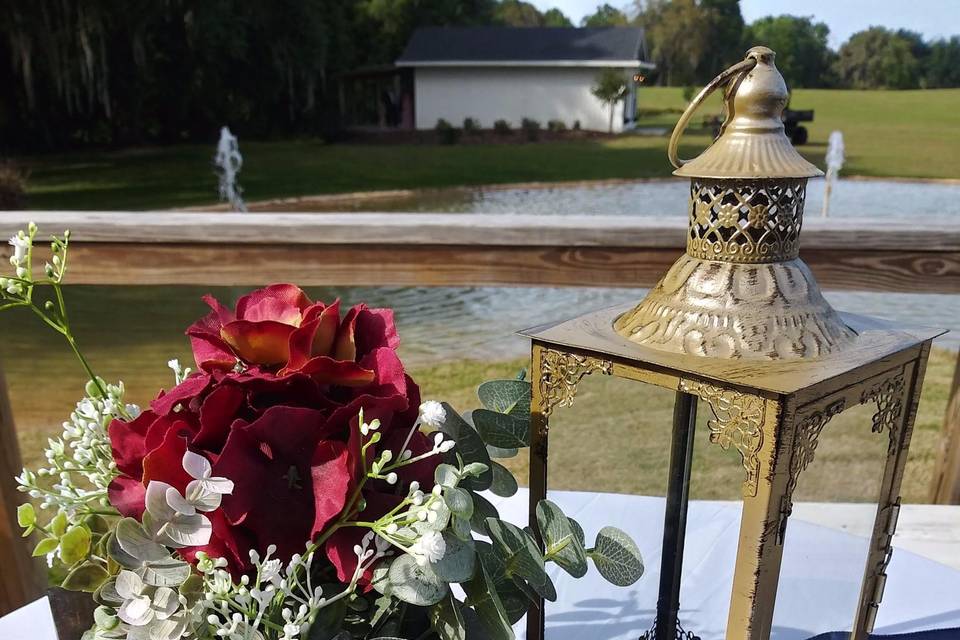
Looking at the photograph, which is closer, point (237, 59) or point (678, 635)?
point (678, 635)

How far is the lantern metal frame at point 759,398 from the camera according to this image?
49cm

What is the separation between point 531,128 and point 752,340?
Answer: 26480mm

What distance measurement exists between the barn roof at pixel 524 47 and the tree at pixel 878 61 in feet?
22.5

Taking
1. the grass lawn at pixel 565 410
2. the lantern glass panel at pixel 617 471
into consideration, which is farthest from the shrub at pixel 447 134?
the lantern glass panel at pixel 617 471

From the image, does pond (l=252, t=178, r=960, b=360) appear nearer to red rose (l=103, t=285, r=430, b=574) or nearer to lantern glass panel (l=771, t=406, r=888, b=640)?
lantern glass panel (l=771, t=406, r=888, b=640)

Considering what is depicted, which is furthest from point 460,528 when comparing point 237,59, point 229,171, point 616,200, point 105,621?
point 237,59

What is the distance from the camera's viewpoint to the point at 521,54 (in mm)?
26875

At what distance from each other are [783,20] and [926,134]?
24.2 feet

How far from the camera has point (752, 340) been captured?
511mm

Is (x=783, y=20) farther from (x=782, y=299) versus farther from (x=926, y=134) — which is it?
(x=782, y=299)

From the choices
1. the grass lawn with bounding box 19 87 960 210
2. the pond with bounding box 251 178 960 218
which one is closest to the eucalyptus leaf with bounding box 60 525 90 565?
the pond with bounding box 251 178 960 218

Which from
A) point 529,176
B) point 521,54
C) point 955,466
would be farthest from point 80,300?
point 521,54

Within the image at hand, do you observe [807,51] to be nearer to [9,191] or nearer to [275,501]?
[9,191]

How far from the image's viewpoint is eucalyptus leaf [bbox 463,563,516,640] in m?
0.49
